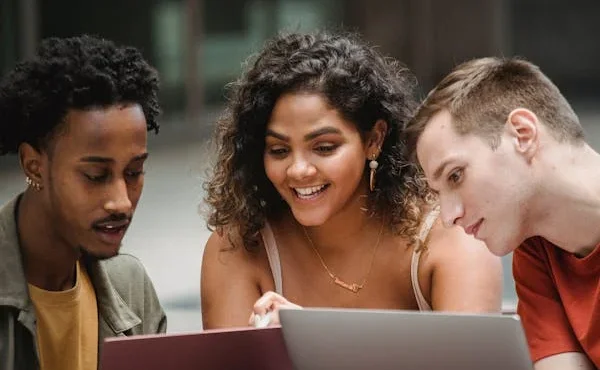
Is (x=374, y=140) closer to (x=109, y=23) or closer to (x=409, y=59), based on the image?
(x=109, y=23)

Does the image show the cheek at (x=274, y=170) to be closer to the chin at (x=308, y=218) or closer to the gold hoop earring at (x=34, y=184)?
the chin at (x=308, y=218)

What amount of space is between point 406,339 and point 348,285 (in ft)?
3.54

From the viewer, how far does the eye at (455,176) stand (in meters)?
2.14

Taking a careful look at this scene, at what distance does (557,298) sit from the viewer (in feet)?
7.86

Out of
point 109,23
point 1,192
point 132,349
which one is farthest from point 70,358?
point 109,23

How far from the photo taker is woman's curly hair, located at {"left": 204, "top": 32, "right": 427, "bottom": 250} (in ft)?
9.08

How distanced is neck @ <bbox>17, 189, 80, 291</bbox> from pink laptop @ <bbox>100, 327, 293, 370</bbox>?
615mm

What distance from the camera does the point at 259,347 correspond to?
79.0 inches

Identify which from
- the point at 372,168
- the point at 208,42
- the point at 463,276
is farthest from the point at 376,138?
the point at 208,42

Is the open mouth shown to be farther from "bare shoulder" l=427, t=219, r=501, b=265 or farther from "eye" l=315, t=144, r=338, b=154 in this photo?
"bare shoulder" l=427, t=219, r=501, b=265

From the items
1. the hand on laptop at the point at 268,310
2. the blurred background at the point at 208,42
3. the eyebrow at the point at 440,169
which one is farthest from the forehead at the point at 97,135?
the blurred background at the point at 208,42

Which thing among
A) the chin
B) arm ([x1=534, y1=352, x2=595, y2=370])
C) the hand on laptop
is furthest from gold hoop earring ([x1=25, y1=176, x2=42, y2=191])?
arm ([x1=534, y1=352, x2=595, y2=370])

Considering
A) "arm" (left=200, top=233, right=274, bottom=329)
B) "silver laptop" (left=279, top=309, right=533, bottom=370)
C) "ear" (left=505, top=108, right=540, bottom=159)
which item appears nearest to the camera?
"silver laptop" (left=279, top=309, right=533, bottom=370)

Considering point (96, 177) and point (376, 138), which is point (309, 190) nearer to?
point (376, 138)
